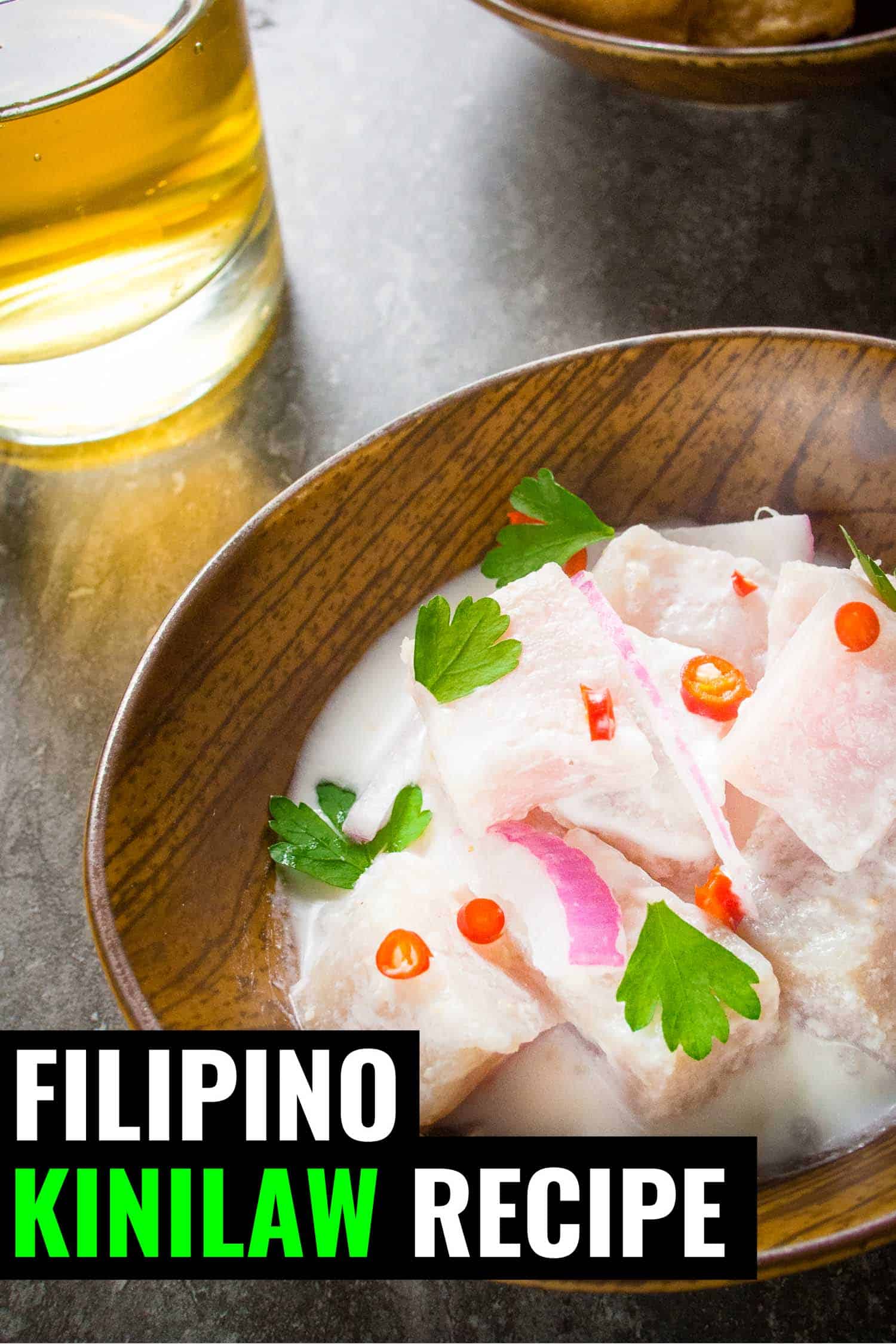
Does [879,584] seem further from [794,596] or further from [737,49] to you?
[737,49]

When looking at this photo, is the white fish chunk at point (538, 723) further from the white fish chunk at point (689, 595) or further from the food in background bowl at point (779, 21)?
the food in background bowl at point (779, 21)

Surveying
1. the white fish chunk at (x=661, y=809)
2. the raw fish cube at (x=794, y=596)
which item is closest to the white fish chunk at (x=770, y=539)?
the raw fish cube at (x=794, y=596)

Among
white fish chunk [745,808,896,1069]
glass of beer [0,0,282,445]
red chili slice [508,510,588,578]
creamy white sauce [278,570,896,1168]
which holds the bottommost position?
creamy white sauce [278,570,896,1168]

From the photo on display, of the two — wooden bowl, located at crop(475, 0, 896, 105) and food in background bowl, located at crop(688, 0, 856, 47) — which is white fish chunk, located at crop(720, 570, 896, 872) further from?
food in background bowl, located at crop(688, 0, 856, 47)

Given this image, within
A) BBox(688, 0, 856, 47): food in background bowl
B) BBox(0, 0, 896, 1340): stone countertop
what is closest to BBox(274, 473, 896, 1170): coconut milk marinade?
BBox(0, 0, 896, 1340): stone countertop

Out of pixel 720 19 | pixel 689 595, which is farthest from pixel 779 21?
pixel 689 595

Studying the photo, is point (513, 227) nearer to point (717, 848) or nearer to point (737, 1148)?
point (717, 848)

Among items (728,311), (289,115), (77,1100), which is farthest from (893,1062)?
(289,115)
